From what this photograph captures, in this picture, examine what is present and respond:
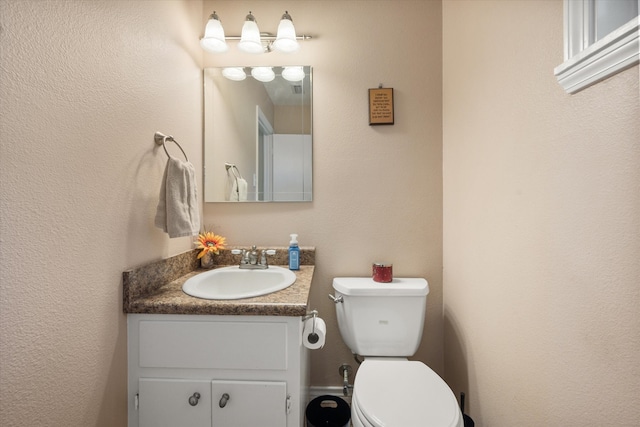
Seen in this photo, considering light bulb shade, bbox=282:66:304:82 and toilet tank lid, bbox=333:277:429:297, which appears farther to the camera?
light bulb shade, bbox=282:66:304:82

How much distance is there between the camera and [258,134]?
1.53 metres

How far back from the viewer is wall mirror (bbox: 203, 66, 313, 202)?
153 cm

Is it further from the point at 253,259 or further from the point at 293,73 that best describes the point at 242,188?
the point at 293,73

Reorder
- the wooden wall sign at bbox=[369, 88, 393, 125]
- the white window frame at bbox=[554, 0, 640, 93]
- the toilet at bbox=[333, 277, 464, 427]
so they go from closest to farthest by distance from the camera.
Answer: the white window frame at bbox=[554, 0, 640, 93] < the toilet at bbox=[333, 277, 464, 427] < the wooden wall sign at bbox=[369, 88, 393, 125]

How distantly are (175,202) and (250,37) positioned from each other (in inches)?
38.1

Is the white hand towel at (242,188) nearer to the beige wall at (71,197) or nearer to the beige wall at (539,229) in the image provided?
the beige wall at (71,197)

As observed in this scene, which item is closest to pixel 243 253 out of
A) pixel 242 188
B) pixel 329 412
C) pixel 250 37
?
pixel 242 188

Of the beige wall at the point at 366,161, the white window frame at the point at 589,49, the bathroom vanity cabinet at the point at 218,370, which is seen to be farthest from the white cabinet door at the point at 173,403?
the white window frame at the point at 589,49

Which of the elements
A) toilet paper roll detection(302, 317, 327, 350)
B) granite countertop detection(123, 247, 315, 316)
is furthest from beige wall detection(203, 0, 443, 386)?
toilet paper roll detection(302, 317, 327, 350)

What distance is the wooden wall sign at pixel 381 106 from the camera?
1.49 meters

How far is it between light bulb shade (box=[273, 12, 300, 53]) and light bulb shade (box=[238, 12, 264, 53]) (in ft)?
0.31

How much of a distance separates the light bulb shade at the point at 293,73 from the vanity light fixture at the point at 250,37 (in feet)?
0.30

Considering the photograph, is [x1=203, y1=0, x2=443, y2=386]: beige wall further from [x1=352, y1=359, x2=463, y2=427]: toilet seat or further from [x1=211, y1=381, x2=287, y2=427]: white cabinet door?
[x1=211, y1=381, x2=287, y2=427]: white cabinet door

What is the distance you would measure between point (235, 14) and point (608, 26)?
1642 millimetres
